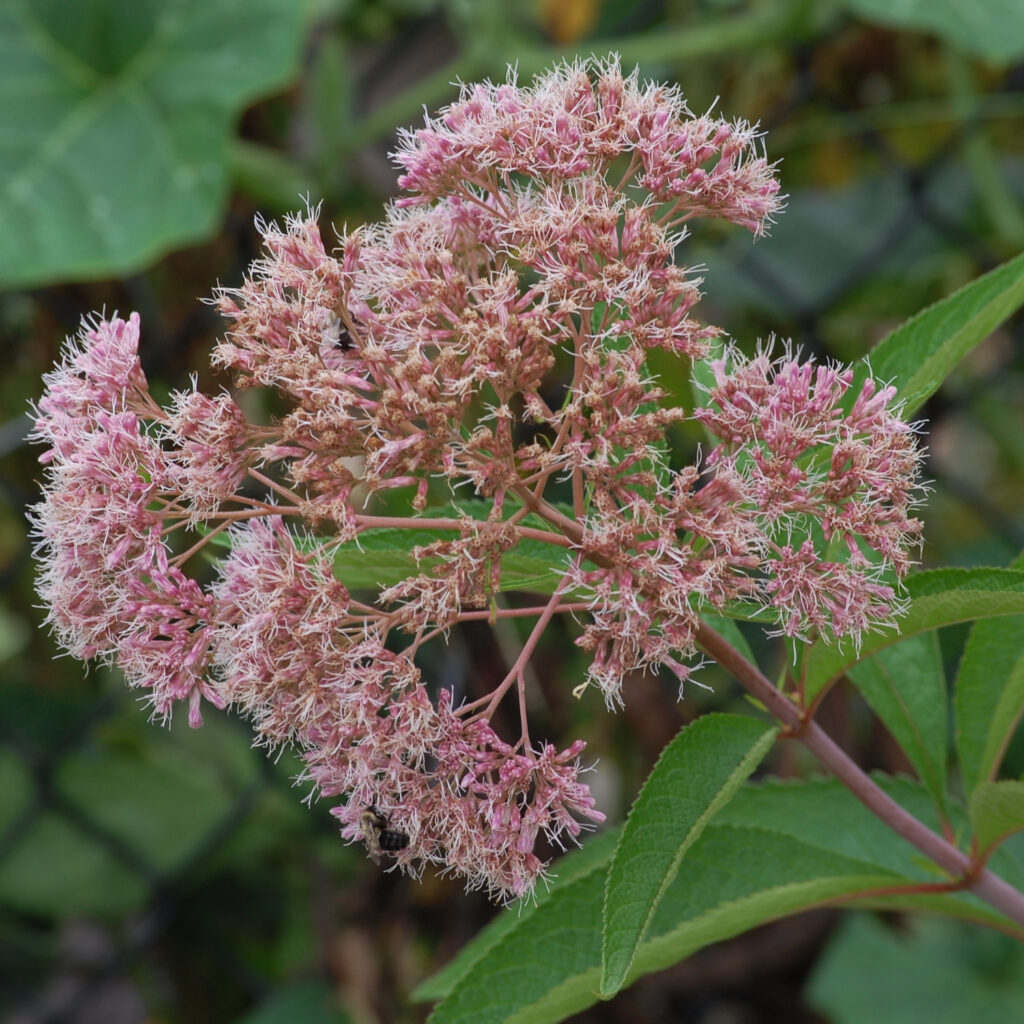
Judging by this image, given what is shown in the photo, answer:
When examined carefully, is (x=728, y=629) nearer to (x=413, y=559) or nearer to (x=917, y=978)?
(x=413, y=559)

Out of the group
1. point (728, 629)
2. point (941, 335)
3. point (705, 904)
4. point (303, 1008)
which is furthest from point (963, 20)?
point (303, 1008)

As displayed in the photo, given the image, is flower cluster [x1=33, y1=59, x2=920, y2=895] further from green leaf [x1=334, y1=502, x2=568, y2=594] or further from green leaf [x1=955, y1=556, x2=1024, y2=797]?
green leaf [x1=955, y1=556, x2=1024, y2=797]

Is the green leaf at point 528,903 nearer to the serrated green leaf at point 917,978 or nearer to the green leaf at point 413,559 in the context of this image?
the green leaf at point 413,559

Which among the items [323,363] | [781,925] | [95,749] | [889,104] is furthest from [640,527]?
[889,104]

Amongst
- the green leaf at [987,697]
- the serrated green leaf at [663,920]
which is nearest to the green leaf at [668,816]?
the serrated green leaf at [663,920]

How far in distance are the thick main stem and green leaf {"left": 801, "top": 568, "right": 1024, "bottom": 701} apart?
28 mm

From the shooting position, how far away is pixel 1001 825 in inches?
30.7

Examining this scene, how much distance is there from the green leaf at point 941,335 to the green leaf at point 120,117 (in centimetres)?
139

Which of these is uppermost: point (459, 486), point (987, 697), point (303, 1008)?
point (459, 486)

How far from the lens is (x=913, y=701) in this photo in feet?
3.08

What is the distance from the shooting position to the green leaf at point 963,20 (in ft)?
6.53

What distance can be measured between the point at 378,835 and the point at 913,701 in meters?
0.45

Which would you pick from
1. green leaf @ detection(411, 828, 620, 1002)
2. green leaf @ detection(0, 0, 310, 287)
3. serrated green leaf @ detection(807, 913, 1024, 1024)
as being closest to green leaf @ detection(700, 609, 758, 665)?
green leaf @ detection(411, 828, 620, 1002)

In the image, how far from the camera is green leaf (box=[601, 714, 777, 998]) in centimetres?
63
